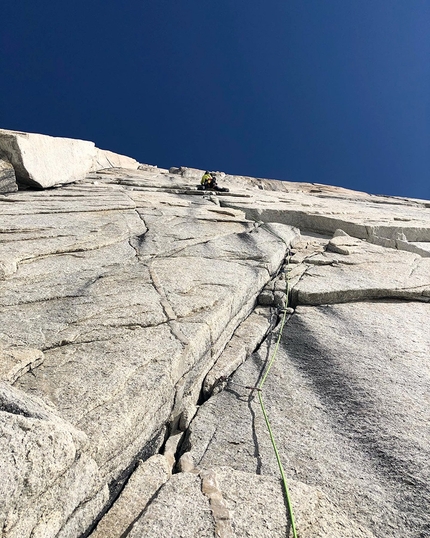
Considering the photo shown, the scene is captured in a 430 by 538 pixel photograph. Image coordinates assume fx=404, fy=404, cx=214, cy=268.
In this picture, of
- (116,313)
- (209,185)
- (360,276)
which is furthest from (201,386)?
(209,185)

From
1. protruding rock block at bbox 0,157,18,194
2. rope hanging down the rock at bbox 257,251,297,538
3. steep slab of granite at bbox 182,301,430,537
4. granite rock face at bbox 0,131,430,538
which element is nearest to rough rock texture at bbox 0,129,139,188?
protruding rock block at bbox 0,157,18,194

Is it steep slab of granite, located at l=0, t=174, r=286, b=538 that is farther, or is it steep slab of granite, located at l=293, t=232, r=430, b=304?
steep slab of granite, located at l=293, t=232, r=430, b=304

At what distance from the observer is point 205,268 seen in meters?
5.51

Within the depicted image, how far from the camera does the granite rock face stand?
2.34m

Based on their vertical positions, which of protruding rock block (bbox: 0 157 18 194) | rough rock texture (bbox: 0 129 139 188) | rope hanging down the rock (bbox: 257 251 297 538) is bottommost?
rope hanging down the rock (bbox: 257 251 297 538)

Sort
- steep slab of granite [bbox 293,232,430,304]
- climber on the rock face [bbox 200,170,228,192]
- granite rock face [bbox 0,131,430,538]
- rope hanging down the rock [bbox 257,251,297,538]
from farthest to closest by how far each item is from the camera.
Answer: climber on the rock face [bbox 200,170,228,192] → steep slab of granite [bbox 293,232,430,304] → rope hanging down the rock [bbox 257,251,297,538] → granite rock face [bbox 0,131,430,538]

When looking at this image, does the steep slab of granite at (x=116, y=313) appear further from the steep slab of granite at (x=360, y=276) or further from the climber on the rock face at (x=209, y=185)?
the climber on the rock face at (x=209, y=185)

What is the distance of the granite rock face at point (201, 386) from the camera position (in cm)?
234

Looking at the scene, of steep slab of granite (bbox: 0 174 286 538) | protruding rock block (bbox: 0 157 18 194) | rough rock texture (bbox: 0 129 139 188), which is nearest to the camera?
steep slab of granite (bbox: 0 174 286 538)

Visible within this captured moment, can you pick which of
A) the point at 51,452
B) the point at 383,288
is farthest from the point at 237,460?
the point at 383,288

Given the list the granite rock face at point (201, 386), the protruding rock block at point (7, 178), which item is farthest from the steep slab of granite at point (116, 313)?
the protruding rock block at point (7, 178)

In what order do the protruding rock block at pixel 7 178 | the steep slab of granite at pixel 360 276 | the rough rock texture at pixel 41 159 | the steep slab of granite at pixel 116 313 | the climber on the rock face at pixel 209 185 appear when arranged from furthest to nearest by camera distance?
the climber on the rock face at pixel 209 185
the rough rock texture at pixel 41 159
the protruding rock block at pixel 7 178
the steep slab of granite at pixel 360 276
the steep slab of granite at pixel 116 313

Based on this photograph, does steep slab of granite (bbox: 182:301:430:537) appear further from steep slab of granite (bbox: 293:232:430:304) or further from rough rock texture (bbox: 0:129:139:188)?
rough rock texture (bbox: 0:129:139:188)

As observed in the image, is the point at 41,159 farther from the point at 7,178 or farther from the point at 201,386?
the point at 201,386
